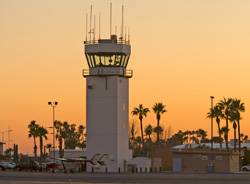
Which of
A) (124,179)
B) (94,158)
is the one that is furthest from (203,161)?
(124,179)

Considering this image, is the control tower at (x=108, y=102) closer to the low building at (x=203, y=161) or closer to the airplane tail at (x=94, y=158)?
the airplane tail at (x=94, y=158)

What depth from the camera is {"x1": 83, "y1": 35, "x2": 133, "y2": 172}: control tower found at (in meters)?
95.3

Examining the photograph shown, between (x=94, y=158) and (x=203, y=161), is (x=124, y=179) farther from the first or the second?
(x=203, y=161)

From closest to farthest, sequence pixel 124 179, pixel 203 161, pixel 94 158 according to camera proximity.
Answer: pixel 124 179, pixel 94 158, pixel 203 161

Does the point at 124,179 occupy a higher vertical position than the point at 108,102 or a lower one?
lower

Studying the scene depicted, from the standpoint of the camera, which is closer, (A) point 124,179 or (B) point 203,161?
(A) point 124,179

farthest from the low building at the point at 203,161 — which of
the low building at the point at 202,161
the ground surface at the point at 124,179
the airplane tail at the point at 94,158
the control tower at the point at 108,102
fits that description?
the ground surface at the point at 124,179

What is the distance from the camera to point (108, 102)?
315ft

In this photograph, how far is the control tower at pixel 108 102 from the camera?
9531 centimetres

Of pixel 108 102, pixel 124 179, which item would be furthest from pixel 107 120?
pixel 124 179

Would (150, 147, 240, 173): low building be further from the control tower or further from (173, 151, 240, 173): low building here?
the control tower

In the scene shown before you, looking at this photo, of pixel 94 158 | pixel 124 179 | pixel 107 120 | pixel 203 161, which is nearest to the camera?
pixel 124 179

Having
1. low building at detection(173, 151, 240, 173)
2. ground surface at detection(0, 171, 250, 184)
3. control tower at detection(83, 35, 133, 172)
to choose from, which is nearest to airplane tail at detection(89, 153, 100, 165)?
control tower at detection(83, 35, 133, 172)

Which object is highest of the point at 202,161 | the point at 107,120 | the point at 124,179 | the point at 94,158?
the point at 107,120
